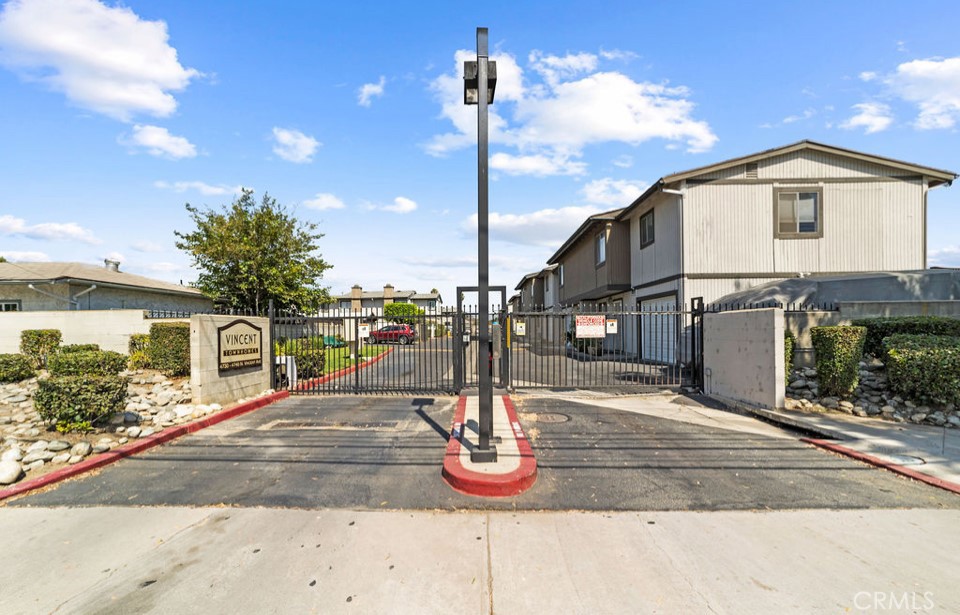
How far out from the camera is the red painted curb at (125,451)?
15.9 ft

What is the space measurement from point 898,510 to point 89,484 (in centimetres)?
896

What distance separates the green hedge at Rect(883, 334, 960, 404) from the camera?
7.14 m

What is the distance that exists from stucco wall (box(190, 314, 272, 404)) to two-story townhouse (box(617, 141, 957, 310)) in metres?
13.8

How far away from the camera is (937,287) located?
11633 millimetres

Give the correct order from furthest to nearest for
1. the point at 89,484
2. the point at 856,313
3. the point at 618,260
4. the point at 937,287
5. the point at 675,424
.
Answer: the point at 618,260
the point at 937,287
the point at 856,313
the point at 675,424
the point at 89,484

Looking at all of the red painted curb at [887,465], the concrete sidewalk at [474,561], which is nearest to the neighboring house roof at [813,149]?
the red painted curb at [887,465]

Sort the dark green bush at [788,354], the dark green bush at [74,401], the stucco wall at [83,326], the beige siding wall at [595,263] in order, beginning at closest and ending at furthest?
the dark green bush at [74,401] < the dark green bush at [788,354] < the stucco wall at [83,326] < the beige siding wall at [595,263]

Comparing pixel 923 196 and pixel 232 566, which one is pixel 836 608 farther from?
pixel 923 196

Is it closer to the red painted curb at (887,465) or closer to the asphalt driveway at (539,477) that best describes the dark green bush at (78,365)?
the asphalt driveway at (539,477)

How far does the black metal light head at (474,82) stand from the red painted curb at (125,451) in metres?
6.81

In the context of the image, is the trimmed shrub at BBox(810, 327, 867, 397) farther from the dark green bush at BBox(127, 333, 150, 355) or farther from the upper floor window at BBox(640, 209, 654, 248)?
the dark green bush at BBox(127, 333, 150, 355)

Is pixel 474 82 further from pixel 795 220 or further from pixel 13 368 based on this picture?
pixel 795 220

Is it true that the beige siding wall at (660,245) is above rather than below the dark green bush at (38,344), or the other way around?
above

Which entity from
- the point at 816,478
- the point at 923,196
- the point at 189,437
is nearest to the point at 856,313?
the point at 816,478
